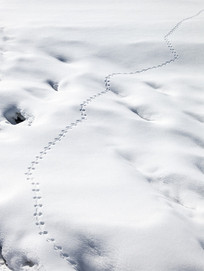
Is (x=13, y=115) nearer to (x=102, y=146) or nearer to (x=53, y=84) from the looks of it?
(x=53, y=84)

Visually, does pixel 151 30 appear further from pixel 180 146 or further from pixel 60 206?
pixel 60 206

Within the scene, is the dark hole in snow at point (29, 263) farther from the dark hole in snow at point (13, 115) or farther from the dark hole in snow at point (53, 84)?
the dark hole in snow at point (53, 84)

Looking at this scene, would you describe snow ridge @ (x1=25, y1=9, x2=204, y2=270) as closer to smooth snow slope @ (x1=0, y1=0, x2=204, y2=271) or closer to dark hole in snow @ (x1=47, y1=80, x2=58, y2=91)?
smooth snow slope @ (x1=0, y1=0, x2=204, y2=271)

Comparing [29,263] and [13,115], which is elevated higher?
[13,115]

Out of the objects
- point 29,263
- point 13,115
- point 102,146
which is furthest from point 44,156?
point 29,263

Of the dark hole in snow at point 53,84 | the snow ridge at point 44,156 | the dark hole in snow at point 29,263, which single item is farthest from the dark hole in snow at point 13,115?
the dark hole in snow at point 29,263

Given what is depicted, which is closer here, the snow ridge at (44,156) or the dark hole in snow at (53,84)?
the snow ridge at (44,156)

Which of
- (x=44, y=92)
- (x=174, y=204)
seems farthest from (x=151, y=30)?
(x=174, y=204)
